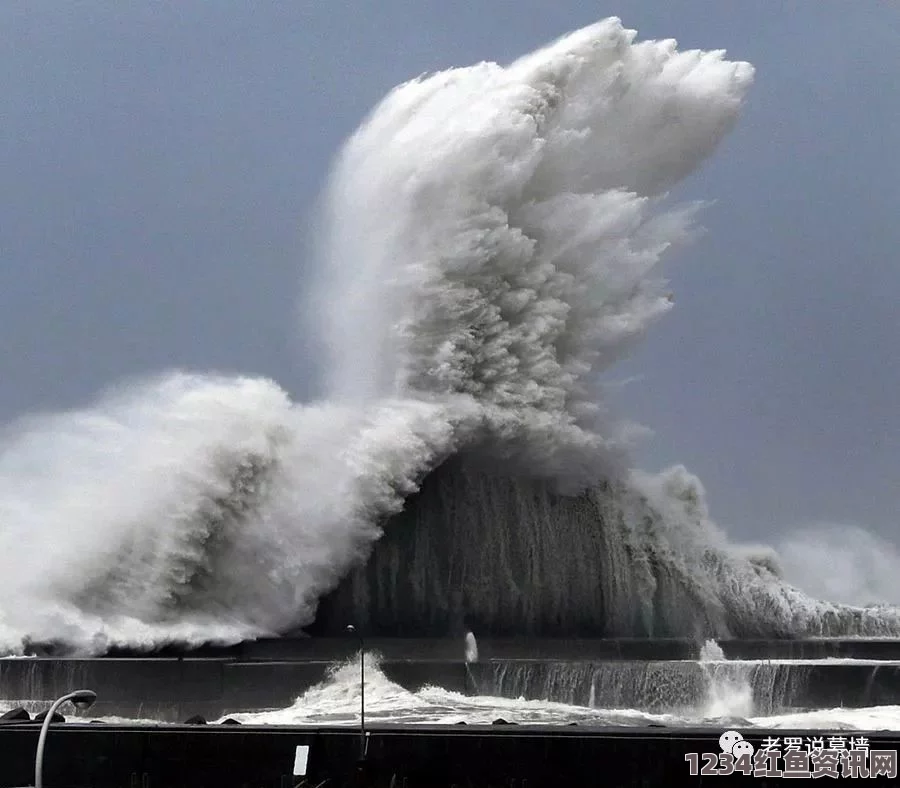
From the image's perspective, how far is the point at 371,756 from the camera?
48.4 ft

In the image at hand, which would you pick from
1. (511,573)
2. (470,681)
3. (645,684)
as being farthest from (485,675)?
(511,573)

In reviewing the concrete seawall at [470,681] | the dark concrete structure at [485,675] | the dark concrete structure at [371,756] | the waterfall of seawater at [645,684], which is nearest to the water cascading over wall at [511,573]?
the dark concrete structure at [485,675]

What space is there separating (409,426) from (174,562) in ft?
16.1

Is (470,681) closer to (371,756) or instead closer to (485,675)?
(485,675)

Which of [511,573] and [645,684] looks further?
[511,573]

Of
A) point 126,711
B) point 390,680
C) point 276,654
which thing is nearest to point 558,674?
point 390,680

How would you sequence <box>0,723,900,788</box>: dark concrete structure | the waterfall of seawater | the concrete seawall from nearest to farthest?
<box>0,723,900,788</box>: dark concrete structure
the concrete seawall
the waterfall of seawater

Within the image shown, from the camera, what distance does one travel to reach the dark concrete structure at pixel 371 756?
14305mm

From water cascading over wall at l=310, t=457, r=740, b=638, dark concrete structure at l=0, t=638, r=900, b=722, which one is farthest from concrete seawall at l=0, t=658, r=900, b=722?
water cascading over wall at l=310, t=457, r=740, b=638

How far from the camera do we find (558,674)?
21891 millimetres

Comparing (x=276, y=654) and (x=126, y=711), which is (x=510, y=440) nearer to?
(x=276, y=654)

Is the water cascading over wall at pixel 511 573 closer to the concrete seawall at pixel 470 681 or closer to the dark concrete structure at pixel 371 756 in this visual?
the concrete seawall at pixel 470 681

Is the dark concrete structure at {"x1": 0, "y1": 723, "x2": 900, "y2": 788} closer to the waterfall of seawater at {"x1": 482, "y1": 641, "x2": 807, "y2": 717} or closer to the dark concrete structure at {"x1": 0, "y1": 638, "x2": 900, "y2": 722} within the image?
the dark concrete structure at {"x1": 0, "y1": 638, "x2": 900, "y2": 722}

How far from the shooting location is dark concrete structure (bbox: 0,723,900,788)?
46.9ft
